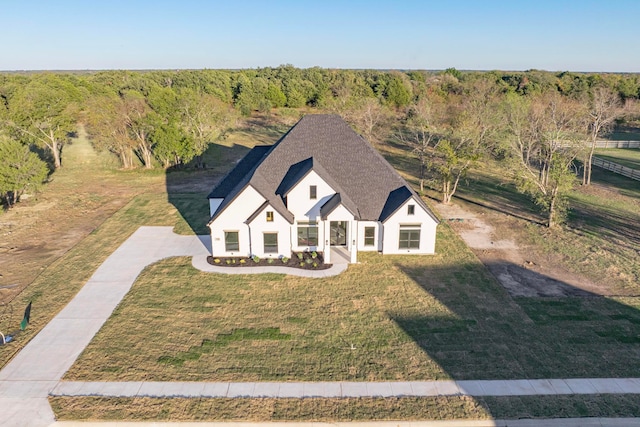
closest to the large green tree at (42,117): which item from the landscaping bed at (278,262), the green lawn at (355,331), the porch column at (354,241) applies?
the green lawn at (355,331)

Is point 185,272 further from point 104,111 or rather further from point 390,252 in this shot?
point 104,111

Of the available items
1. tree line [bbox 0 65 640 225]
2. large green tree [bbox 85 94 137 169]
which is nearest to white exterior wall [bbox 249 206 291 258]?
tree line [bbox 0 65 640 225]

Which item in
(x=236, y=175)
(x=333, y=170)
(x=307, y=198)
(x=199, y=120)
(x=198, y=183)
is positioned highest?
(x=199, y=120)

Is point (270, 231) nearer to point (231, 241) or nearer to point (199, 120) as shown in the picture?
point (231, 241)

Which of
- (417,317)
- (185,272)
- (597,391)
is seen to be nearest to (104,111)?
(185,272)

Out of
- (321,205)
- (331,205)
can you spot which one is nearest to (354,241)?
(331,205)

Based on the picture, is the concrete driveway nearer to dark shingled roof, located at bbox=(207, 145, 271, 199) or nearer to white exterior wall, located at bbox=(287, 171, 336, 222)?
dark shingled roof, located at bbox=(207, 145, 271, 199)
